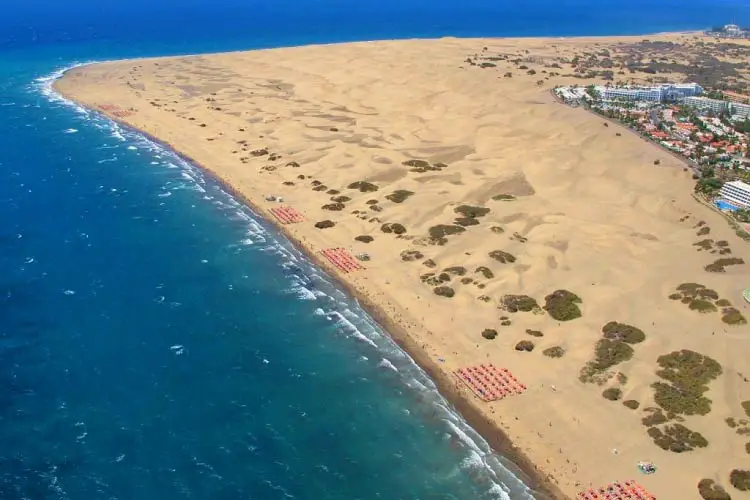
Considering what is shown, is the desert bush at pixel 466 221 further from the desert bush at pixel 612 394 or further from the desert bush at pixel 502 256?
the desert bush at pixel 612 394

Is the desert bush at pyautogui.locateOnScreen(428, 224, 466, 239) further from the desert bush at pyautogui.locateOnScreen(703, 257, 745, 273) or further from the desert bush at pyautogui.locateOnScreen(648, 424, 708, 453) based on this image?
the desert bush at pyautogui.locateOnScreen(648, 424, 708, 453)

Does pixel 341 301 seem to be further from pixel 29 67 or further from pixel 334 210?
pixel 29 67

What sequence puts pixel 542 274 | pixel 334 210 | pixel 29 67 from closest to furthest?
pixel 542 274 < pixel 334 210 < pixel 29 67

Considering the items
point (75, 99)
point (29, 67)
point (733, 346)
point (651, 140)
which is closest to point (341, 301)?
point (733, 346)

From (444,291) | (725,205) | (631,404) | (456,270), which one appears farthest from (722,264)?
(444,291)

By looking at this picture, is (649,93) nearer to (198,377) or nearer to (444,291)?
(444,291)

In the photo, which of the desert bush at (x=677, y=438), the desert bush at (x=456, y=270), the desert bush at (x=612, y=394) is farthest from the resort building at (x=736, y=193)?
the desert bush at (x=677, y=438)

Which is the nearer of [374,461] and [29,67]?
[374,461]
